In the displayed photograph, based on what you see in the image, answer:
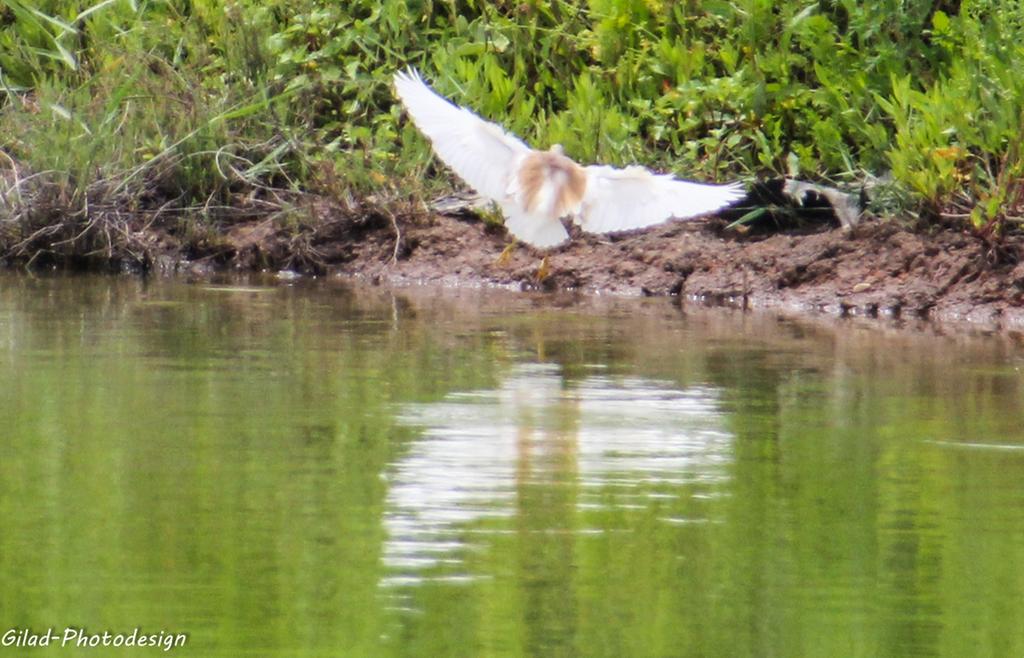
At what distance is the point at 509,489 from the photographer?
4.82 meters

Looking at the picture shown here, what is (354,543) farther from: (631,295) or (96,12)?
(96,12)

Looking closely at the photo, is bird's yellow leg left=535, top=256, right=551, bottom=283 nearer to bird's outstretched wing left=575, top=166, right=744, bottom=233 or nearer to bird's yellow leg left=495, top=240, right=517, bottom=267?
bird's yellow leg left=495, top=240, right=517, bottom=267

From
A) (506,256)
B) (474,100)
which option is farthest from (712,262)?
(474,100)

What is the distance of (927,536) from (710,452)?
3.31ft

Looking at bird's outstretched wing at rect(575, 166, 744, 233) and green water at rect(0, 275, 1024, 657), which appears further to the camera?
bird's outstretched wing at rect(575, 166, 744, 233)

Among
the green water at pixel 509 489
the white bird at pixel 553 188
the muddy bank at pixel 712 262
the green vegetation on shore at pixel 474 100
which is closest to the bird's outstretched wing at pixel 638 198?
the white bird at pixel 553 188

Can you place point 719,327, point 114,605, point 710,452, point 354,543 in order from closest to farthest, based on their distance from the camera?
point 114,605 < point 354,543 < point 710,452 < point 719,327

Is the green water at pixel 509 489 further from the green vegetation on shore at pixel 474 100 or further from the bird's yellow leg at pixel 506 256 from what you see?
the green vegetation on shore at pixel 474 100

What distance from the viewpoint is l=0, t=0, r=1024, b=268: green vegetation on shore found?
8922 mm

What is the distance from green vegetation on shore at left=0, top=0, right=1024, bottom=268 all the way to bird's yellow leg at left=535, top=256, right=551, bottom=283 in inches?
30.4

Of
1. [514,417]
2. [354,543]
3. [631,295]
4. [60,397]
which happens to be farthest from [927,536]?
[631,295]

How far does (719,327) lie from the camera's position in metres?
8.02

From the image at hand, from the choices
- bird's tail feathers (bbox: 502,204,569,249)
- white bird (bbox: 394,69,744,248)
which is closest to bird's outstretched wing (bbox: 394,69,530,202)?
white bird (bbox: 394,69,744,248)

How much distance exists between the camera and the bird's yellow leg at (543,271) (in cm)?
896
